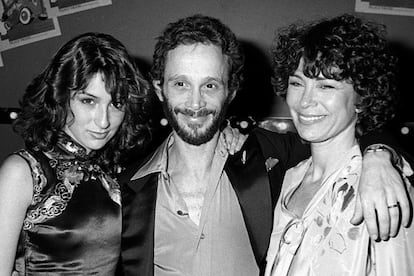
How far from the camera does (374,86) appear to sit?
1.56 m

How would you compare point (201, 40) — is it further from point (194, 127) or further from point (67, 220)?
point (67, 220)

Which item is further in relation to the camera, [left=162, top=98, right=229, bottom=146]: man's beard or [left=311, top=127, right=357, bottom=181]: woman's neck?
[left=162, top=98, right=229, bottom=146]: man's beard

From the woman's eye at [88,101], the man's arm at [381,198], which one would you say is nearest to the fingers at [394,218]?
the man's arm at [381,198]

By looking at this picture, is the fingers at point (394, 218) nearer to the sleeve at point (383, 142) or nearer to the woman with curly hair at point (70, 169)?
the sleeve at point (383, 142)

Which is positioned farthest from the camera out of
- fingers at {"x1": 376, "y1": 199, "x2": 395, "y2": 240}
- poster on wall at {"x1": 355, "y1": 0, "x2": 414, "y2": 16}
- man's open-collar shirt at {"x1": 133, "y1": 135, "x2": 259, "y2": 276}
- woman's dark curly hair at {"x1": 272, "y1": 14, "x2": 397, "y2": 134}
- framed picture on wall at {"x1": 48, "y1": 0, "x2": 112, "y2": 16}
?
framed picture on wall at {"x1": 48, "y1": 0, "x2": 112, "y2": 16}

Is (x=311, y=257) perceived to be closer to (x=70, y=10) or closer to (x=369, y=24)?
(x=369, y=24)

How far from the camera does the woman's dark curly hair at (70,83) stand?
5.62 ft

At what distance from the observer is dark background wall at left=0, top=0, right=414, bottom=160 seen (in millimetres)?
3205

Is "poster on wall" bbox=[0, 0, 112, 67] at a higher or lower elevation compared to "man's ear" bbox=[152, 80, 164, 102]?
higher

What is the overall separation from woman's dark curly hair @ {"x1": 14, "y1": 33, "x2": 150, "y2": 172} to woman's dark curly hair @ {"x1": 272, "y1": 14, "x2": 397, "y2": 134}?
0.60 metres

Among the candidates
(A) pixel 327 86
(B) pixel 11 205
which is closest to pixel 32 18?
(B) pixel 11 205

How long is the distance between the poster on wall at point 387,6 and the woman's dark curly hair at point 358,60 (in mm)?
1654

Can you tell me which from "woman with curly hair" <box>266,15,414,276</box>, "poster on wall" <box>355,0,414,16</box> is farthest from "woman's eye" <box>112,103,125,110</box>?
"poster on wall" <box>355,0,414,16</box>

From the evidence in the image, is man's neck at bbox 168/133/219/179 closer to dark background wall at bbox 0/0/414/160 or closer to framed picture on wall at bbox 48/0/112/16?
dark background wall at bbox 0/0/414/160
